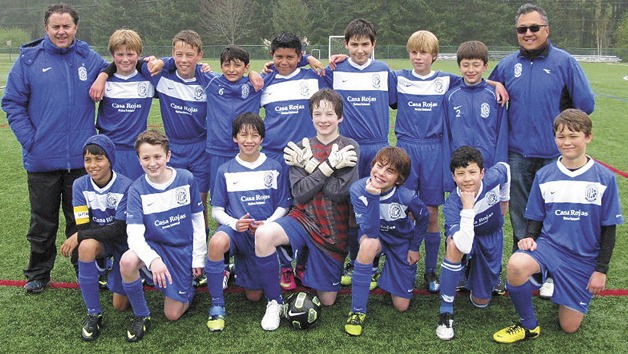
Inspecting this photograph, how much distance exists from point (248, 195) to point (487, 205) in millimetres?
1613

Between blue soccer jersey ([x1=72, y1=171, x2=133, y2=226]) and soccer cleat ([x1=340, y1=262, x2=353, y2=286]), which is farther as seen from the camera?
soccer cleat ([x1=340, y1=262, x2=353, y2=286])

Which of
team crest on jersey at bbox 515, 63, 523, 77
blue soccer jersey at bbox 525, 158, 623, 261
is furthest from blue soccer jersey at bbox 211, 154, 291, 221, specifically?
team crest on jersey at bbox 515, 63, 523, 77

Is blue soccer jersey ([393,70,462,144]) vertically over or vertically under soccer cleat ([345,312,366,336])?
over

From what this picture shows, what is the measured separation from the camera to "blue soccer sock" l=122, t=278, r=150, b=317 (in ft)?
10.9

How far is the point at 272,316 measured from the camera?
3.48m

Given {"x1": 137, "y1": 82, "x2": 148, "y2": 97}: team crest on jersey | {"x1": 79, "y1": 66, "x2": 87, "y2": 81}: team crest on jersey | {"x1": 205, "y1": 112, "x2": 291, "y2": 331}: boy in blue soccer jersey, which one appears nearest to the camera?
{"x1": 205, "y1": 112, "x2": 291, "y2": 331}: boy in blue soccer jersey

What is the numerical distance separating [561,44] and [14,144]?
51.4m

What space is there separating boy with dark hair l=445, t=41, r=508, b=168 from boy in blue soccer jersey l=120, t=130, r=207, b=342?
199 centimetres

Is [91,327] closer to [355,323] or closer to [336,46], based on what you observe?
[355,323]

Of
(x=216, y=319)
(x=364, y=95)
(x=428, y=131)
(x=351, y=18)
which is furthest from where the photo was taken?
(x=351, y=18)

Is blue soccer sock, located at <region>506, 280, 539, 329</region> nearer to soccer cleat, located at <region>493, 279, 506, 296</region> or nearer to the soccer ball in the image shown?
soccer cleat, located at <region>493, 279, 506, 296</region>

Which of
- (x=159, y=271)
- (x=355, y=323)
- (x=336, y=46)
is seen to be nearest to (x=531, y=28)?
(x=355, y=323)

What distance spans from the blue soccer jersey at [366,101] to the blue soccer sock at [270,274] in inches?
51.6

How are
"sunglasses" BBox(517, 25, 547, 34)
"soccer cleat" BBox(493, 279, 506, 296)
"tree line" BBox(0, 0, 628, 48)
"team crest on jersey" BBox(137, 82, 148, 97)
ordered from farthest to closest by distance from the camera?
"tree line" BBox(0, 0, 628, 48)
"team crest on jersey" BBox(137, 82, 148, 97)
"soccer cleat" BBox(493, 279, 506, 296)
"sunglasses" BBox(517, 25, 547, 34)
